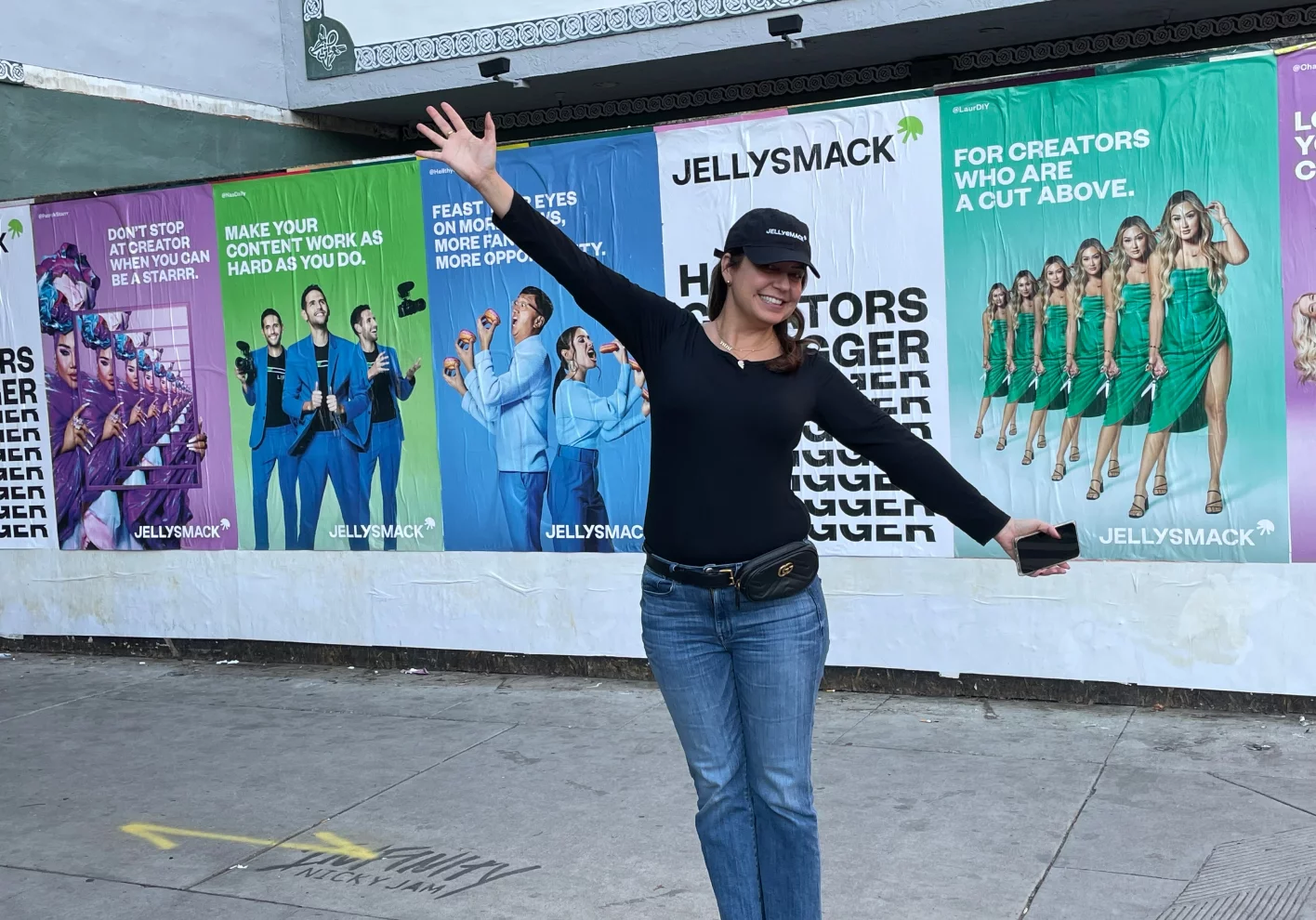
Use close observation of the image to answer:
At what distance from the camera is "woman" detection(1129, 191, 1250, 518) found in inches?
213

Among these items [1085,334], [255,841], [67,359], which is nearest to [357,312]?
[67,359]

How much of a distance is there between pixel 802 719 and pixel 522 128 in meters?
14.8

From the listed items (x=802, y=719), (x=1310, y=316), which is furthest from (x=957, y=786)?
(x=1310, y=316)

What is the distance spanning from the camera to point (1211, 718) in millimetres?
5527

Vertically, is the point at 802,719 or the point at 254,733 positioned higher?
the point at 802,719

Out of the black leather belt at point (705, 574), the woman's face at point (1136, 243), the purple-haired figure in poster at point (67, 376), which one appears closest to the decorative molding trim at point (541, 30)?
the purple-haired figure in poster at point (67, 376)

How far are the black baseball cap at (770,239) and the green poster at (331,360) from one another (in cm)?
394

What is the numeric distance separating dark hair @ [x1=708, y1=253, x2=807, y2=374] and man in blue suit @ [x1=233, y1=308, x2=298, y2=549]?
4.35 m

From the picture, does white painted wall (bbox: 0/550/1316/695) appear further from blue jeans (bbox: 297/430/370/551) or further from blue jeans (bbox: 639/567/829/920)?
blue jeans (bbox: 639/567/829/920)

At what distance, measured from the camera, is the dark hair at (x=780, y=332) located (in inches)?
125

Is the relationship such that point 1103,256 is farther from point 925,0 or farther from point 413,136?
point 413,136

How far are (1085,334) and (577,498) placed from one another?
2479 mm

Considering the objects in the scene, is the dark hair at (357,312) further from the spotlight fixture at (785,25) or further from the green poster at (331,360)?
the spotlight fixture at (785,25)

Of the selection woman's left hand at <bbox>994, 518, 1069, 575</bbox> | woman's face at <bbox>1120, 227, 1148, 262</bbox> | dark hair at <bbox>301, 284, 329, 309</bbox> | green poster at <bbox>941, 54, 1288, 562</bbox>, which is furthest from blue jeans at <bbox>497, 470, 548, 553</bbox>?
woman's left hand at <bbox>994, 518, 1069, 575</bbox>
